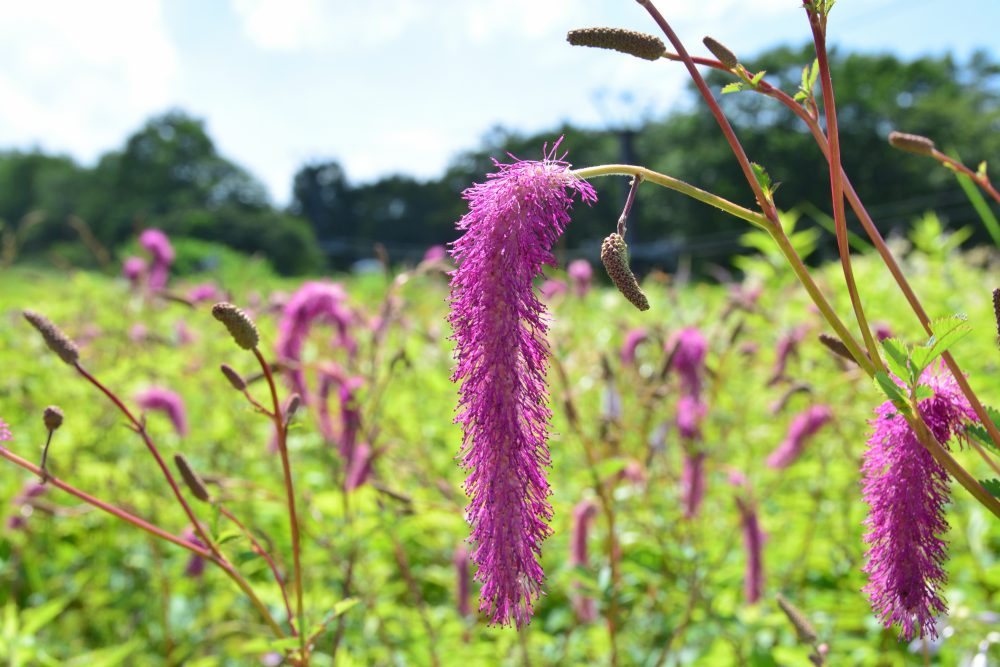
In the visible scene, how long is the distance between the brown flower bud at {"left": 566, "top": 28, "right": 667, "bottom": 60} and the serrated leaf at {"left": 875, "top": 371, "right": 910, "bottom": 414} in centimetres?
38

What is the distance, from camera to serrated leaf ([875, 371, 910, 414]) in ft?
2.21

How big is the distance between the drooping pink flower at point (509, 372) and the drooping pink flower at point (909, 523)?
33cm

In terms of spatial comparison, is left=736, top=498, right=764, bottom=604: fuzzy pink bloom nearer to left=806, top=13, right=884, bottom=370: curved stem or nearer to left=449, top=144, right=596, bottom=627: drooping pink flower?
left=806, top=13, right=884, bottom=370: curved stem

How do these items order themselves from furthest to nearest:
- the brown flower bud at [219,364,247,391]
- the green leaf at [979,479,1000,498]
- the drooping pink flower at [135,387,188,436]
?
the drooping pink flower at [135,387,188,436]
the brown flower bud at [219,364,247,391]
the green leaf at [979,479,1000,498]

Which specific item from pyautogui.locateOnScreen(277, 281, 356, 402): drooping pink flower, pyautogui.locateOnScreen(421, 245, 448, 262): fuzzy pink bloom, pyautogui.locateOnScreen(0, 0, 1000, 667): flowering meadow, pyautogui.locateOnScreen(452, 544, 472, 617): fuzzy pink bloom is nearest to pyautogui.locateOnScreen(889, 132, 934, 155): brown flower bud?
pyautogui.locateOnScreen(0, 0, 1000, 667): flowering meadow

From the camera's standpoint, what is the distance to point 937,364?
90 cm

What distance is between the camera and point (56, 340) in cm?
112

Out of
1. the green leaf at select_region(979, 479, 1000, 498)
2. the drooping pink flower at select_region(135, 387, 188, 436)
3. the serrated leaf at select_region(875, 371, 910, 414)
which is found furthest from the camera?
the drooping pink flower at select_region(135, 387, 188, 436)

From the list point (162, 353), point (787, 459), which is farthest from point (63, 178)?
point (787, 459)

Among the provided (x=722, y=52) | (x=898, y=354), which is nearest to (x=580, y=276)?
(x=722, y=52)

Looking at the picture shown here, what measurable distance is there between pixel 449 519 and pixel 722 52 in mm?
2371

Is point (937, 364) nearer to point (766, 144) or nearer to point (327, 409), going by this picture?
point (327, 409)

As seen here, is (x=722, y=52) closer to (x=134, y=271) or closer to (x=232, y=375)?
(x=232, y=375)

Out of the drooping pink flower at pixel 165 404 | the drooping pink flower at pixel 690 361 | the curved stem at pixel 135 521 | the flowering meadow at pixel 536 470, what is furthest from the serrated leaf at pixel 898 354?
→ the drooping pink flower at pixel 165 404
